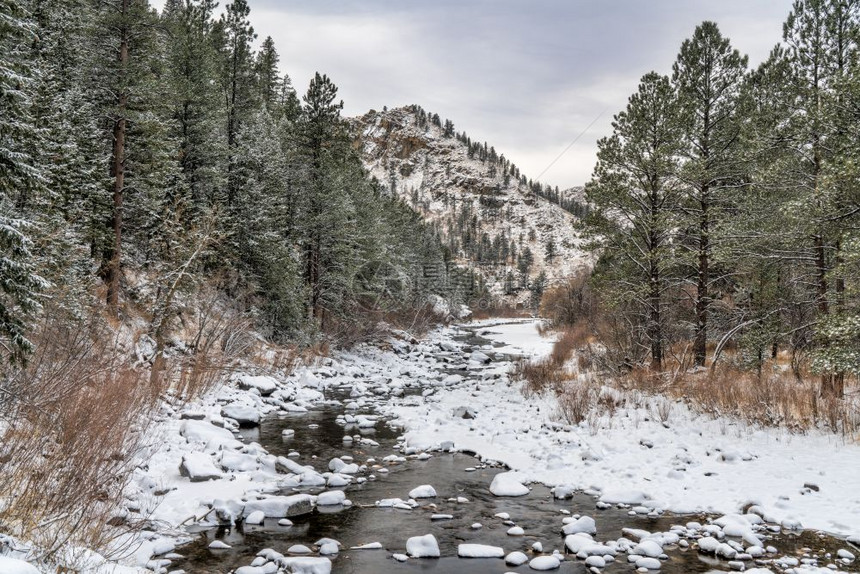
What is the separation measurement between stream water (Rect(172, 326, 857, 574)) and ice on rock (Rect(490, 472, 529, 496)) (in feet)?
0.50

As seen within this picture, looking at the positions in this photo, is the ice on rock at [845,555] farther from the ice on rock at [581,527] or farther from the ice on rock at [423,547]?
the ice on rock at [423,547]

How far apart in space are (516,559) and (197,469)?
5298mm

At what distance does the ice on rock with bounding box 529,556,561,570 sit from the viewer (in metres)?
6.29

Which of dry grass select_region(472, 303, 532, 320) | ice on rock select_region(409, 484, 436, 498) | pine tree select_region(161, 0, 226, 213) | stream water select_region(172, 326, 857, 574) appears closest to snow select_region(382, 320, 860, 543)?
stream water select_region(172, 326, 857, 574)

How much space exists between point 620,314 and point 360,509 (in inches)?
534

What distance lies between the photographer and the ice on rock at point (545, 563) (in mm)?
6289

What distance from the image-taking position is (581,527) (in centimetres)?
735

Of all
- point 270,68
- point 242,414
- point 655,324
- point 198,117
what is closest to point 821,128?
point 655,324

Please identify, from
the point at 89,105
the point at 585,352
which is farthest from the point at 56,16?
the point at 585,352

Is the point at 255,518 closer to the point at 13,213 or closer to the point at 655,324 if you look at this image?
the point at 13,213

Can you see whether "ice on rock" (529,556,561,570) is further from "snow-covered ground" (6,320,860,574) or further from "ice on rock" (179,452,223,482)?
"ice on rock" (179,452,223,482)

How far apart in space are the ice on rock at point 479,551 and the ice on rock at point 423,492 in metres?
2.15

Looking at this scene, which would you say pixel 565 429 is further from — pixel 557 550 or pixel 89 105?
pixel 89 105

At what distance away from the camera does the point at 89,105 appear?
18.6 meters
